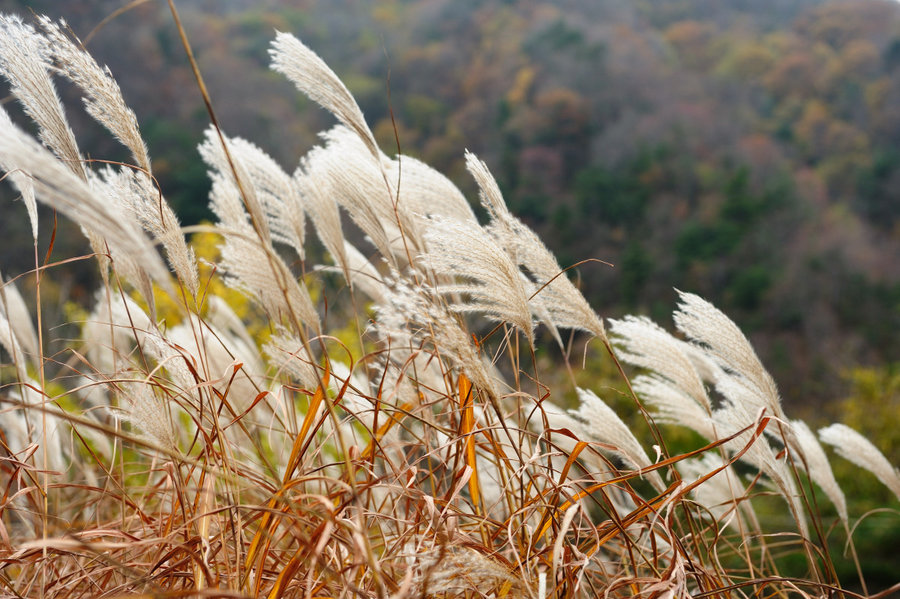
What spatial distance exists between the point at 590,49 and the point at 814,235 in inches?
502

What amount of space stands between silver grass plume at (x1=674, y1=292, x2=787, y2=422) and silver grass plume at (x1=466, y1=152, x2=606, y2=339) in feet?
0.62

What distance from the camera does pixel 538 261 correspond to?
1273 millimetres

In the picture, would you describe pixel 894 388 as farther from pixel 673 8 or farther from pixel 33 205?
pixel 673 8

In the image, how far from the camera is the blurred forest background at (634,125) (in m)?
18.7

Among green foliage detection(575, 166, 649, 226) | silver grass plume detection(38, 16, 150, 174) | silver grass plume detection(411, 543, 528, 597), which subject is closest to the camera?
silver grass plume detection(411, 543, 528, 597)

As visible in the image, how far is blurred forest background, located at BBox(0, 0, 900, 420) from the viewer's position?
18734mm

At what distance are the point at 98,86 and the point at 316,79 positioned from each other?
396 millimetres

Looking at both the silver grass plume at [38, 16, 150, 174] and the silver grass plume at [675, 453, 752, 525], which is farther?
the silver grass plume at [675, 453, 752, 525]

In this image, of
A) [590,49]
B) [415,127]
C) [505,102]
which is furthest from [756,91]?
[415,127]

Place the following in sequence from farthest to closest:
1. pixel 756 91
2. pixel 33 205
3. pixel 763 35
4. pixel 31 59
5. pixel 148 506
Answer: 1. pixel 763 35
2. pixel 756 91
3. pixel 148 506
4. pixel 33 205
5. pixel 31 59

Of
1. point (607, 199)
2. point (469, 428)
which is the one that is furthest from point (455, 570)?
point (607, 199)

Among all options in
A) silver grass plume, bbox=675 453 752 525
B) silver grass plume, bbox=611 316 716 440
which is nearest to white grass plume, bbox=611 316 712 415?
silver grass plume, bbox=611 316 716 440

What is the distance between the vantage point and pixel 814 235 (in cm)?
2116

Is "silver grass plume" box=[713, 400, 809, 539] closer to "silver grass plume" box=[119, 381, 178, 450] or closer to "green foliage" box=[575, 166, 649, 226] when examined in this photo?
"silver grass plume" box=[119, 381, 178, 450]
